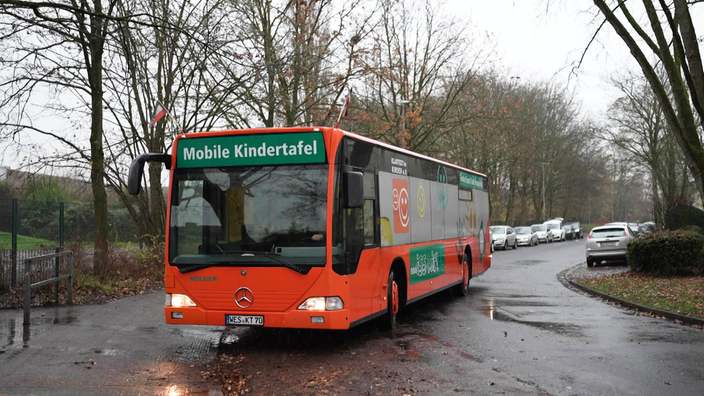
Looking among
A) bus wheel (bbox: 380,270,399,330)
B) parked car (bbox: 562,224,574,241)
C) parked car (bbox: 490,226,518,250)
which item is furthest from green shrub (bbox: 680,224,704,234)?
parked car (bbox: 562,224,574,241)

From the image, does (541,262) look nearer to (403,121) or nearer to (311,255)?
(403,121)

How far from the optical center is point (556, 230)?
59.0m

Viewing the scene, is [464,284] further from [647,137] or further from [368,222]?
[647,137]

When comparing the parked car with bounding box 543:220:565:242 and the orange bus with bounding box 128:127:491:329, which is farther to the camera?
the parked car with bounding box 543:220:565:242

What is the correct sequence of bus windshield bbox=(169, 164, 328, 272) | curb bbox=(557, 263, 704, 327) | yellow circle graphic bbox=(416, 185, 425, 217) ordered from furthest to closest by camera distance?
yellow circle graphic bbox=(416, 185, 425, 217)
curb bbox=(557, 263, 704, 327)
bus windshield bbox=(169, 164, 328, 272)

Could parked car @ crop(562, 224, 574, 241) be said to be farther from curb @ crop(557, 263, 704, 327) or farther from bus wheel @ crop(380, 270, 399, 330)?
bus wheel @ crop(380, 270, 399, 330)

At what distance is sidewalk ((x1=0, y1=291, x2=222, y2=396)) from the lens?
681 cm

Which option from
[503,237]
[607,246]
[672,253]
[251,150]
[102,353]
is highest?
[251,150]

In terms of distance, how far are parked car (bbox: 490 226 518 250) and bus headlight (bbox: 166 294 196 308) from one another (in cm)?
3549

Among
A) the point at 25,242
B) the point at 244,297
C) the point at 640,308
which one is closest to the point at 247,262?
the point at 244,297

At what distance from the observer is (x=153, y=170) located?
70.7ft

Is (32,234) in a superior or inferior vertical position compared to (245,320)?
superior

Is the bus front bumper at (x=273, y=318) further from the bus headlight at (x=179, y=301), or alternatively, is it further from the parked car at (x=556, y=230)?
the parked car at (x=556, y=230)

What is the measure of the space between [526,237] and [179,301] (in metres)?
42.4
